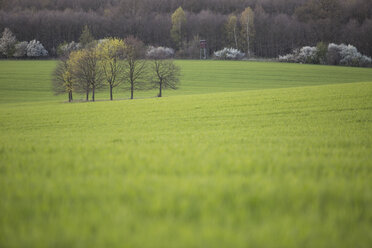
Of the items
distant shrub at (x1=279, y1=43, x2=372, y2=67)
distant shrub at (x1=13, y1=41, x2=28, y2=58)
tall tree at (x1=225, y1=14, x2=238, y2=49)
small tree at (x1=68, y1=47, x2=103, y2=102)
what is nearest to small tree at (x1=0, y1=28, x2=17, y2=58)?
distant shrub at (x1=13, y1=41, x2=28, y2=58)

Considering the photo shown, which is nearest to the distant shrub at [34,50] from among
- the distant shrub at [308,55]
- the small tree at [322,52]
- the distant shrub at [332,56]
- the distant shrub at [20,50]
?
the distant shrub at [20,50]

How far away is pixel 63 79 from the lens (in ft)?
136

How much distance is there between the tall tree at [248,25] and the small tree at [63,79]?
6563cm

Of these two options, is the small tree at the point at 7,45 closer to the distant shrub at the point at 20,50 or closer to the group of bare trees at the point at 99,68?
the distant shrub at the point at 20,50

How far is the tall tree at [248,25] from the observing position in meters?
87.9

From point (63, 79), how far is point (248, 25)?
7156 cm

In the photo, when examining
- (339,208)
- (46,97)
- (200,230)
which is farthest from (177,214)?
(46,97)

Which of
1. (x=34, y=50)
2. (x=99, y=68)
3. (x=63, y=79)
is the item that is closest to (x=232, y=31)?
(x=99, y=68)

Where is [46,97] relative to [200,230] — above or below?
above

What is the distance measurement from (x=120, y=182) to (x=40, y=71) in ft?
247

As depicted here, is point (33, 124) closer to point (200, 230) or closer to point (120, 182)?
point (120, 182)

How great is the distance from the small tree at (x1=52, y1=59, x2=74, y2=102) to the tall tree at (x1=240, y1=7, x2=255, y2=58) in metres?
65.6

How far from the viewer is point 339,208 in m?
2.71

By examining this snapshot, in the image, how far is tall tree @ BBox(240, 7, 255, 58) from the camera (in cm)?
8788
